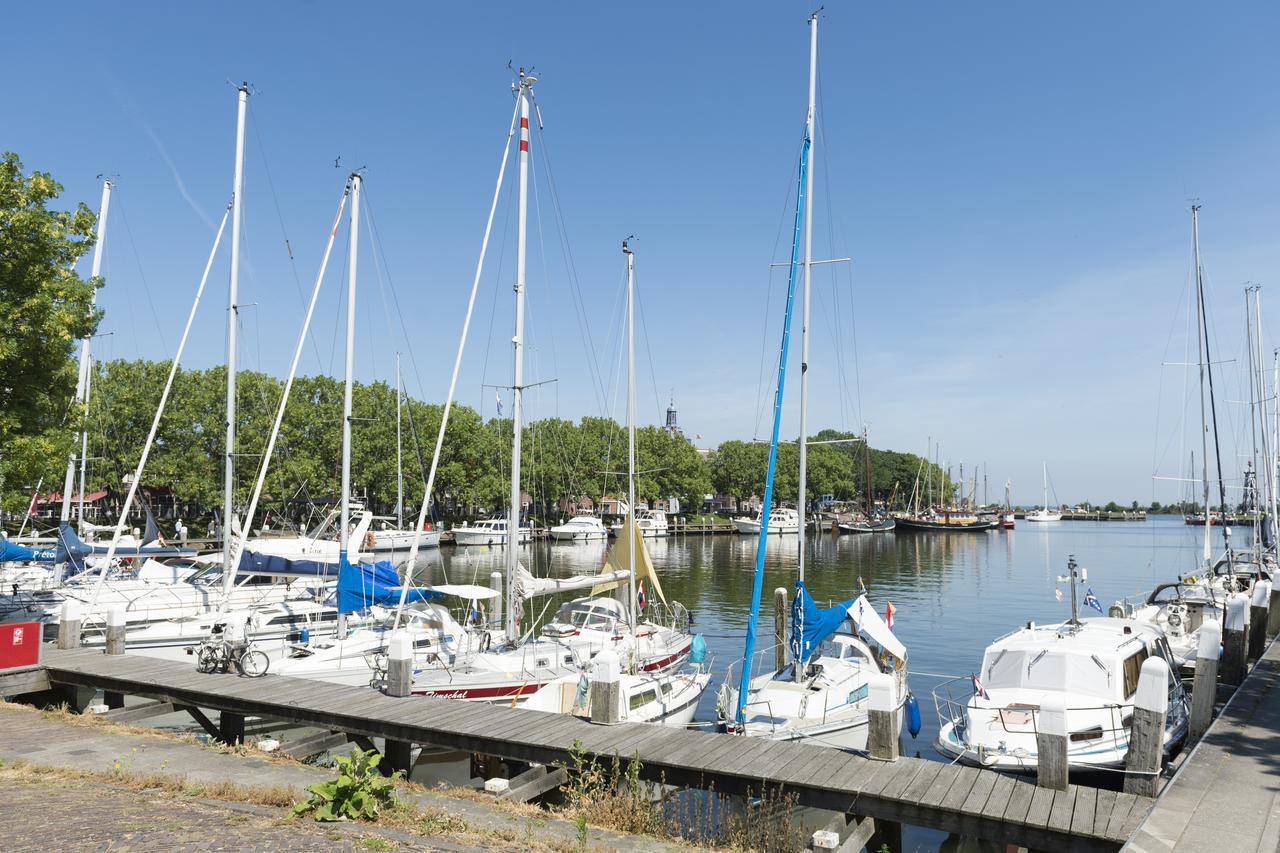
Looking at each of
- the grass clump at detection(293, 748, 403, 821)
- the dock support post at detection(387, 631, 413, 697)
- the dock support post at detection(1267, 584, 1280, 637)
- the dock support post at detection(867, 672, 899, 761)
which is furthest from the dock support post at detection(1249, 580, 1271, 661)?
the grass clump at detection(293, 748, 403, 821)

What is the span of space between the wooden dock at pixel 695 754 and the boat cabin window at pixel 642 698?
478 cm

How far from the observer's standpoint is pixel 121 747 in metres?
14.0

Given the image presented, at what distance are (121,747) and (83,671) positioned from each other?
4.89m

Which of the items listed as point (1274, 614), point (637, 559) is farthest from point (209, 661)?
point (1274, 614)

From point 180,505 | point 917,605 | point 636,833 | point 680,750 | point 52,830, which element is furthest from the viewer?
point 180,505

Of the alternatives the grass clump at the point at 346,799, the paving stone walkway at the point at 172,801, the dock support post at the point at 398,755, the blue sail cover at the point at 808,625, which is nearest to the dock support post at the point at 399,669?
the dock support post at the point at 398,755

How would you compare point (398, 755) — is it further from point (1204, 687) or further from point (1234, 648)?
point (1234, 648)

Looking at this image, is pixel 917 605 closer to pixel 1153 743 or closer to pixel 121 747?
pixel 1153 743

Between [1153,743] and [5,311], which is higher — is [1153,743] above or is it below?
below

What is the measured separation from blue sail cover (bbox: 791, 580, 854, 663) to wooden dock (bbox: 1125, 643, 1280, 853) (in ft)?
25.9

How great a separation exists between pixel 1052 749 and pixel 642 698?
10.6 meters

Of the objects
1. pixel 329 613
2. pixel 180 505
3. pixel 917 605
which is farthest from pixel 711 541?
pixel 329 613

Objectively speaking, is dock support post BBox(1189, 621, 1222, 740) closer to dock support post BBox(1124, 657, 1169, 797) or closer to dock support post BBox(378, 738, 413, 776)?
dock support post BBox(1124, 657, 1169, 797)

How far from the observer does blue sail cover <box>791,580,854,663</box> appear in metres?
20.2
